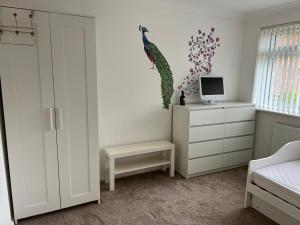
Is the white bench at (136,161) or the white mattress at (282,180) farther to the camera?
the white bench at (136,161)

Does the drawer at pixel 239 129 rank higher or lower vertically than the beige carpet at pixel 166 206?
higher

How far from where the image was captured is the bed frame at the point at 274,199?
6.78 ft

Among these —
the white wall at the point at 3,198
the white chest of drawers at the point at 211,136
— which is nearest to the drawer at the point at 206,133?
the white chest of drawers at the point at 211,136

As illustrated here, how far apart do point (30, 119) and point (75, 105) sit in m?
0.44

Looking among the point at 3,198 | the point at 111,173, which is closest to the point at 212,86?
the point at 111,173

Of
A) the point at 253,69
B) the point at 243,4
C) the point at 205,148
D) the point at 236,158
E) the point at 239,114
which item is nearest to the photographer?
the point at 243,4

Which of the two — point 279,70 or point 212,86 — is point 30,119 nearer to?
point 212,86

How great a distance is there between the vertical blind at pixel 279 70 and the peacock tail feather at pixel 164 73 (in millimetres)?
1497

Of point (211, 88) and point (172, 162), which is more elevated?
point (211, 88)

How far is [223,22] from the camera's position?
3.63 m

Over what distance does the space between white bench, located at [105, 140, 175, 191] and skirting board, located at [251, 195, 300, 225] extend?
46.5 inches

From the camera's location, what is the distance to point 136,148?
304 centimetres

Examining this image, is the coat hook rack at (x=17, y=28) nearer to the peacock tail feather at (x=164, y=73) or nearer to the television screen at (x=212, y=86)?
the peacock tail feather at (x=164, y=73)

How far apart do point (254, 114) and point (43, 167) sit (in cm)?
314
